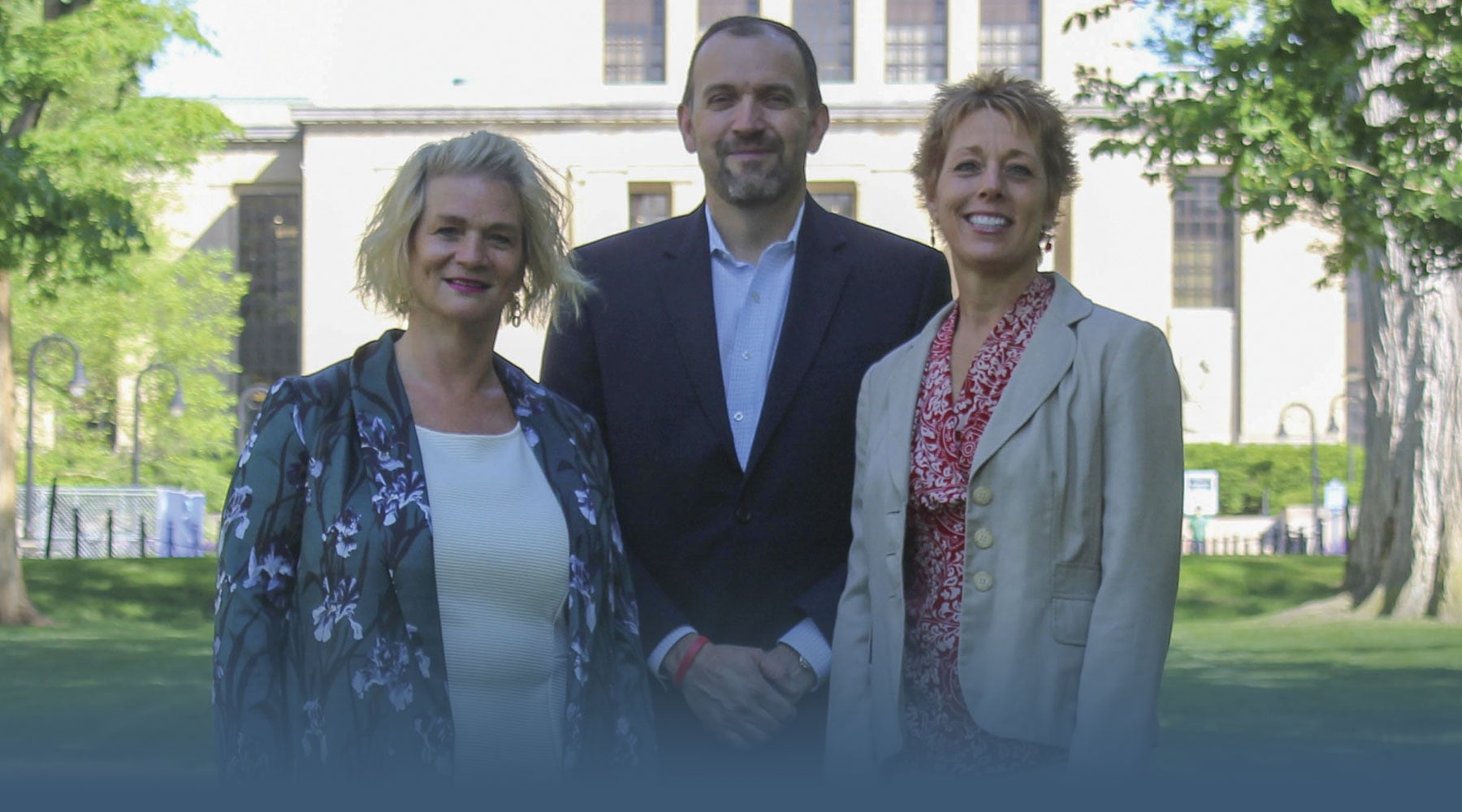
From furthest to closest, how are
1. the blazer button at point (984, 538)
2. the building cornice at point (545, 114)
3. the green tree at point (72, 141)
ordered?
the building cornice at point (545, 114) < the green tree at point (72, 141) < the blazer button at point (984, 538)

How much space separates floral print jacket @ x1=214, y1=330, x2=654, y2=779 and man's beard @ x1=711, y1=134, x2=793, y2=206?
122 centimetres

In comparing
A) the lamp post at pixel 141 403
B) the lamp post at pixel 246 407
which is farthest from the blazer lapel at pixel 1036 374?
the lamp post at pixel 246 407

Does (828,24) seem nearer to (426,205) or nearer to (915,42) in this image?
(915,42)

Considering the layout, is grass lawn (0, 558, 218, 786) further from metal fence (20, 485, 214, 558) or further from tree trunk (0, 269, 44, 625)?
metal fence (20, 485, 214, 558)

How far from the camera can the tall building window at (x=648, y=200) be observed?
5788 cm

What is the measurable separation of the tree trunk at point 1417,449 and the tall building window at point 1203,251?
37021mm

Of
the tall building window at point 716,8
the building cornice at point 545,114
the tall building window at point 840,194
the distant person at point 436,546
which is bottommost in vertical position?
the distant person at point 436,546

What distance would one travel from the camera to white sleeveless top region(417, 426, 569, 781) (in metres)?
3.54

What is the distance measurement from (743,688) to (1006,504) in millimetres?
925

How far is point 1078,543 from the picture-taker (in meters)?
3.49

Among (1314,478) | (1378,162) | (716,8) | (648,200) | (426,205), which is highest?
(716,8)

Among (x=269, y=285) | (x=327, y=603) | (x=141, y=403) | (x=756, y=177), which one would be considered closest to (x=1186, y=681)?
(x=756, y=177)

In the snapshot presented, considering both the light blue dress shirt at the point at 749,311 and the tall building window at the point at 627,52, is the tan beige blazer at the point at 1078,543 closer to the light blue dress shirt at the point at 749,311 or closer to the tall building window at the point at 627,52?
the light blue dress shirt at the point at 749,311

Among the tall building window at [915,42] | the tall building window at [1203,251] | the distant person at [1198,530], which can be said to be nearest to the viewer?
the distant person at [1198,530]
